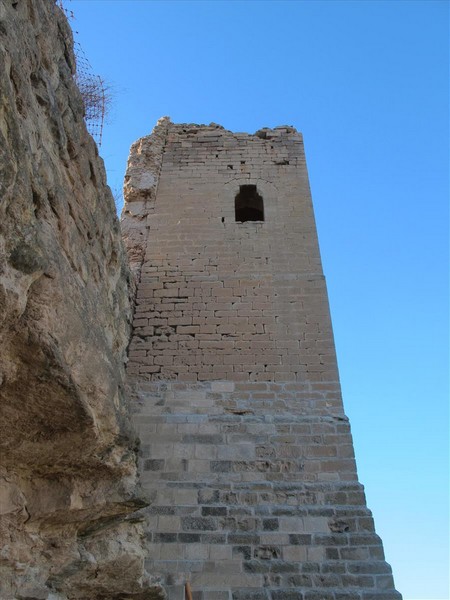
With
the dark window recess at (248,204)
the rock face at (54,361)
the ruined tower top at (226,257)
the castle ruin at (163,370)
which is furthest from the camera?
the dark window recess at (248,204)

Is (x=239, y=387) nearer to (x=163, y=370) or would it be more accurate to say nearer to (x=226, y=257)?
(x=163, y=370)

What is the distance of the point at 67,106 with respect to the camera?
378 centimetres

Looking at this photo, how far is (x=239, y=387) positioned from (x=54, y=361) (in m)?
3.05

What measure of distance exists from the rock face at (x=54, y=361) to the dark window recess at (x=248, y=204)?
3767 mm

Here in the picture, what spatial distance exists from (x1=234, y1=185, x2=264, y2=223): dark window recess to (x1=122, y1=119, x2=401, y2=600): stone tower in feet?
0.08

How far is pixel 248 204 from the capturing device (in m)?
7.96

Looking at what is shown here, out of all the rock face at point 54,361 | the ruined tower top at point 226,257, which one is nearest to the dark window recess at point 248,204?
the ruined tower top at point 226,257

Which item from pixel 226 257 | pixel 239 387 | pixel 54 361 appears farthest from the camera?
pixel 226 257

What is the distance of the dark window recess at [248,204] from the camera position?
767cm

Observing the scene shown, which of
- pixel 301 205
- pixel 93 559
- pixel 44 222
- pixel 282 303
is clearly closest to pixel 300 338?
pixel 282 303

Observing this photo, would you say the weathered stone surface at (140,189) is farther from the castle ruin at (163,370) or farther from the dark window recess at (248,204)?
the dark window recess at (248,204)

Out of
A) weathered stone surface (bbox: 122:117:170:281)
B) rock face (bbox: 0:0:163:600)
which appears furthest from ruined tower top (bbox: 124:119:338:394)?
rock face (bbox: 0:0:163:600)

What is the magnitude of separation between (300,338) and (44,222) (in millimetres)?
3556

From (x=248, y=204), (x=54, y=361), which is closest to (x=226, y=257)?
(x=248, y=204)
